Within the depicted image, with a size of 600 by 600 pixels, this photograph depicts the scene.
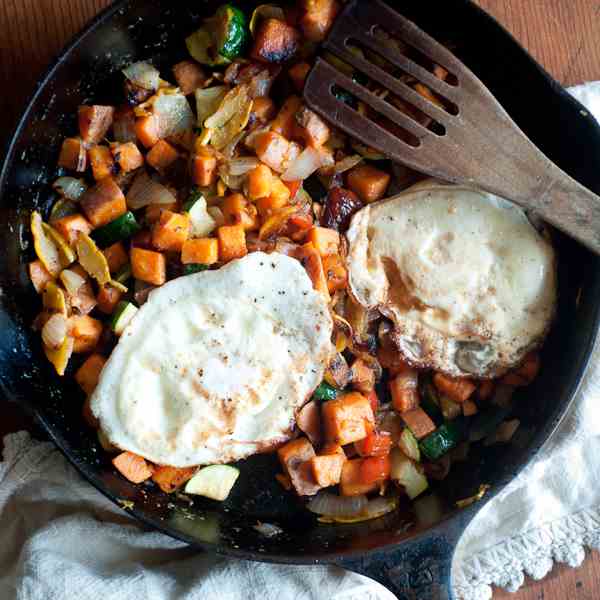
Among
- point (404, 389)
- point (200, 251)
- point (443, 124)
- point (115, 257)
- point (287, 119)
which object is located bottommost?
point (404, 389)

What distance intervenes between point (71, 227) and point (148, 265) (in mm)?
241

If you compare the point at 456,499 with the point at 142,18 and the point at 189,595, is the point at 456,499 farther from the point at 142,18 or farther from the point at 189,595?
the point at 142,18

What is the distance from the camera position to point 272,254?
214 cm

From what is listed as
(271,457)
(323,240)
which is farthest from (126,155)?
(271,457)

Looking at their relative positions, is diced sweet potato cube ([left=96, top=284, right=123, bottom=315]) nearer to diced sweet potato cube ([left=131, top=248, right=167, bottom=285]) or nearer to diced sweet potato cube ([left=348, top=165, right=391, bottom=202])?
diced sweet potato cube ([left=131, top=248, right=167, bottom=285])

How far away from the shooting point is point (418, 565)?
2033mm

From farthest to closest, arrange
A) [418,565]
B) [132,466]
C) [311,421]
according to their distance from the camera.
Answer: [311,421]
[132,466]
[418,565]

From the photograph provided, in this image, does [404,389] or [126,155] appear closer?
[126,155]

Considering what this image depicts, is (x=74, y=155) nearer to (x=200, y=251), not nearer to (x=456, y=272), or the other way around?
(x=200, y=251)

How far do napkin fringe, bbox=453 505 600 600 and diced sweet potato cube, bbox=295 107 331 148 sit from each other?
1308 mm

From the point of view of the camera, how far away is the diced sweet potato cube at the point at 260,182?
212cm

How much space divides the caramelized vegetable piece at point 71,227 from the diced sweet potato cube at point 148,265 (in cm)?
16

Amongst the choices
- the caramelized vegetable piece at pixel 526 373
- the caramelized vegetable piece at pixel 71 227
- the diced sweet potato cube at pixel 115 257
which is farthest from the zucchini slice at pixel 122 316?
the caramelized vegetable piece at pixel 526 373

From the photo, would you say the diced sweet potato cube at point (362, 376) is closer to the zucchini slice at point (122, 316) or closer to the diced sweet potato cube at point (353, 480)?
the diced sweet potato cube at point (353, 480)
